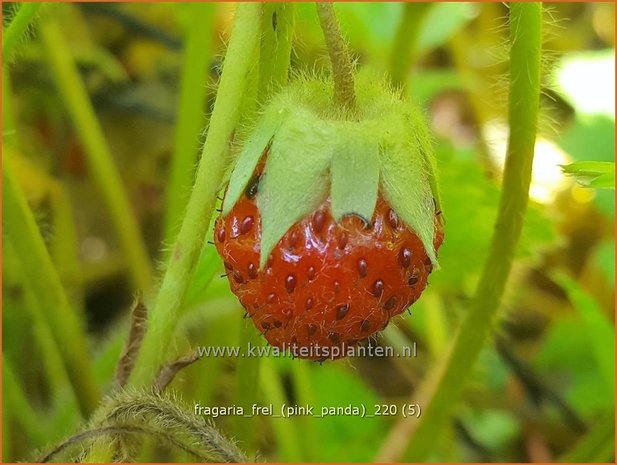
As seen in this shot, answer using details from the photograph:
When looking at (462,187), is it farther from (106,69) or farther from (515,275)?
(106,69)

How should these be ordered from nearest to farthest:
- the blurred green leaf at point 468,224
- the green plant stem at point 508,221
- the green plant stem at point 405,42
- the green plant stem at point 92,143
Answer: the green plant stem at point 508,221 → the blurred green leaf at point 468,224 → the green plant stem at point 405,42 → the green plant stem at point 92,143

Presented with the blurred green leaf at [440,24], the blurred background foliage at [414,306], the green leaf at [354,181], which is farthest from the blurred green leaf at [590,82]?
the green leaf at [354,181]

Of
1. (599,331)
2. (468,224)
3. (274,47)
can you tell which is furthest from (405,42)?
(274,47)

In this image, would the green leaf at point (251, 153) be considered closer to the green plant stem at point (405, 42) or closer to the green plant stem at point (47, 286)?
the green plant stem at point (47, 286)

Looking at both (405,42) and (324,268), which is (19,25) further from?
(405,42)

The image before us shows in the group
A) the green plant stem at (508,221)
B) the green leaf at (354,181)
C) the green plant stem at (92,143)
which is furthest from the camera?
the green plant stem at (92,143)
